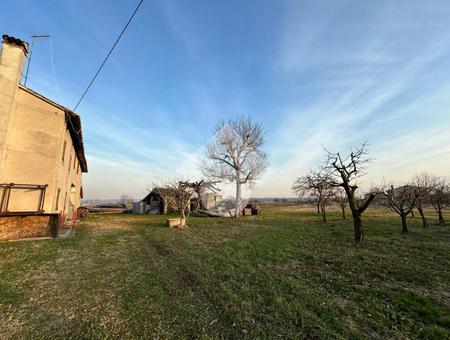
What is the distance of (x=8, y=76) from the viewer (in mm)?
8367

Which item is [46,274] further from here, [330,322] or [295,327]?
[330,322]

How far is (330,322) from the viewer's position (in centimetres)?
336

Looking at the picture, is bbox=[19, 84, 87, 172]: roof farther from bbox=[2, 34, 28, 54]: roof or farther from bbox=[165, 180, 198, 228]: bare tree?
bbox=[165, 180, 198, 228]: bare tree

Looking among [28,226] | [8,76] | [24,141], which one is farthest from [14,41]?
[28,226]

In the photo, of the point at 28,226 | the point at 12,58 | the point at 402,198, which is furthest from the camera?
the point at 402,198

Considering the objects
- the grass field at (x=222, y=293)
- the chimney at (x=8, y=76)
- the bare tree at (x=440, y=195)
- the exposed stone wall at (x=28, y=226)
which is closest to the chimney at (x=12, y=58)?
the chimney at (x=8, y=76)

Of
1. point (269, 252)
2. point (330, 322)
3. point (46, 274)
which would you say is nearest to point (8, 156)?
point (46, 274)

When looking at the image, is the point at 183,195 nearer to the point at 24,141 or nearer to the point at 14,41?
the point at 24,141

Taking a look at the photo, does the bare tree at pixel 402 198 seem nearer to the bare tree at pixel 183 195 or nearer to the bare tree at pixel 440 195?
the bare tree at pixel 440 195

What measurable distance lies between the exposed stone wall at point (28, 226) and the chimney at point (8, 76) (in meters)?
1.82

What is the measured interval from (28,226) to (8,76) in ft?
20.4

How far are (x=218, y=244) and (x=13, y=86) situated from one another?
10.7 meters

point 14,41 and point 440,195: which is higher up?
point 14,41

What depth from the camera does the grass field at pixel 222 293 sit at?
3197mm
